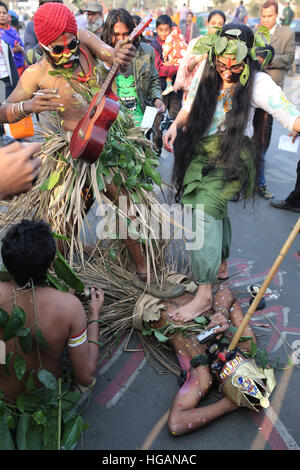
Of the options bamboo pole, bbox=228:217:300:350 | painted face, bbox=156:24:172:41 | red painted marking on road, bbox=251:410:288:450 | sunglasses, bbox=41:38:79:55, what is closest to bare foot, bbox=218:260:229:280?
bamboo pole, bbox=228:217:300:350

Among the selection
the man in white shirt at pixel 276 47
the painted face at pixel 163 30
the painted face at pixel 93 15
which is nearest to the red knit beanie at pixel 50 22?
the man in white shirt at pixel 276 47

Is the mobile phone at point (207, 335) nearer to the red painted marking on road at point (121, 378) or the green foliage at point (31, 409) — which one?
the red painted marking on road at point (121, 378)

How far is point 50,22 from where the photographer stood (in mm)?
2217

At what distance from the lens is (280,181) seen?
4.98 m

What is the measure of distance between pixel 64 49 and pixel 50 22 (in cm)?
15

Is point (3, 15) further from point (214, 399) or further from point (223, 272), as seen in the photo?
point (214, 399)

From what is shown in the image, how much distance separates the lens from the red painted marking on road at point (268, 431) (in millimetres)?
1852

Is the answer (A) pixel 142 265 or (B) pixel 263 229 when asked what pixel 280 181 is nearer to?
(B) pixel 263 229

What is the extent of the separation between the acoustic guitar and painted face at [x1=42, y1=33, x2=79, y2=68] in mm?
290

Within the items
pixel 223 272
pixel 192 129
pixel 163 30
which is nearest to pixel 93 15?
pixel 163 30

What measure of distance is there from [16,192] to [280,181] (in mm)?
4162

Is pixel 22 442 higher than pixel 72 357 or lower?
lower

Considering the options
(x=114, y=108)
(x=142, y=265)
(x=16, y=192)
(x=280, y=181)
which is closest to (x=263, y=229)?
(x=280, y=181)

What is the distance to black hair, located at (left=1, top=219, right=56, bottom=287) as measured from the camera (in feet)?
5.36
